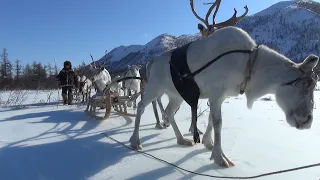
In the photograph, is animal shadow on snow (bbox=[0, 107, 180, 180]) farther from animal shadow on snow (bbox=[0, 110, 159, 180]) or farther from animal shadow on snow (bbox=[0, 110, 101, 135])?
animal shadow on snow (bbox=[0, 110, 101, 135])

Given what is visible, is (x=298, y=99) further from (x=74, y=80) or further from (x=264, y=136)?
(x=74, y=80)

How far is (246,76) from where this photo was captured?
11.7 feet

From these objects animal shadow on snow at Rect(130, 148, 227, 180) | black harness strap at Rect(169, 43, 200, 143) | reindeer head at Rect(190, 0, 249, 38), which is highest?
reindeer head at Rect(190, 0, 249, 38)

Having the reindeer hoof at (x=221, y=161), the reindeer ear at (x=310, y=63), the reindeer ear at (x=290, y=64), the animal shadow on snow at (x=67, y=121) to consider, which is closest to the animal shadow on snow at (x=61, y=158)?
the animal shadow on snow at (x=67, y=121)

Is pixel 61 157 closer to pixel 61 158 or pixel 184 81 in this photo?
pixel 61 158

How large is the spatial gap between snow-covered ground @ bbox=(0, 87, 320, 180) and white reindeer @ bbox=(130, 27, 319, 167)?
52cm

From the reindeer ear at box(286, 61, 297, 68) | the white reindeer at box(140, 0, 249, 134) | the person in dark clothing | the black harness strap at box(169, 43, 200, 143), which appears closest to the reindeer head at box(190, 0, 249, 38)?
the white reindeer at box(140, 0, 249, 134)

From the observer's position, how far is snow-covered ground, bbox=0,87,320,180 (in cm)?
340

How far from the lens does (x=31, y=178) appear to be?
3225 mm

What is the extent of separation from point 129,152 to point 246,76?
197 cm

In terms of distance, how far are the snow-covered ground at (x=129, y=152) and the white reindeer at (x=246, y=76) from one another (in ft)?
1.69

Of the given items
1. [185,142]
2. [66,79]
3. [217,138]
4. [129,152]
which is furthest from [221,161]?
[66,79]

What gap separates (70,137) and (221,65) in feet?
9.68

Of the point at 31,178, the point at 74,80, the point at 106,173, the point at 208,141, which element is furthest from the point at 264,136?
the point at 74,80
